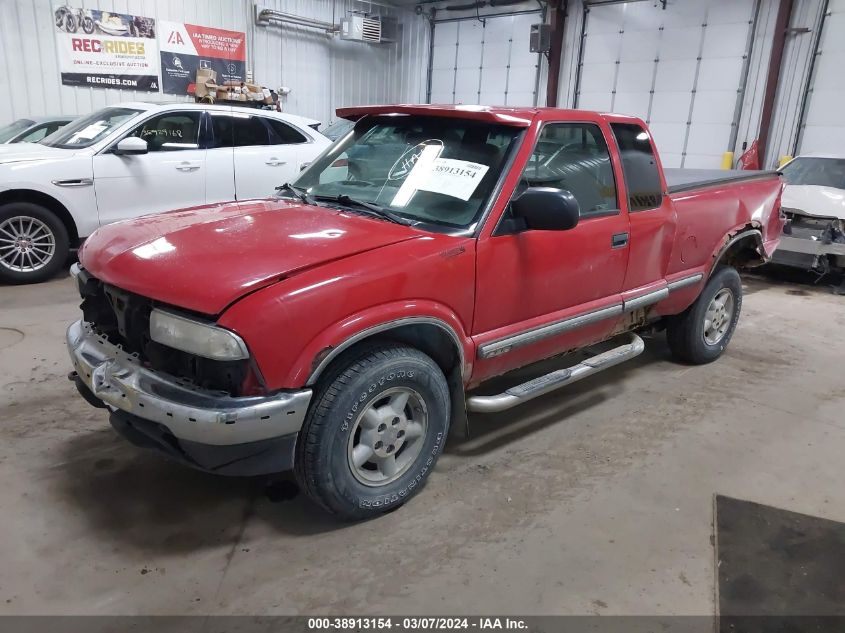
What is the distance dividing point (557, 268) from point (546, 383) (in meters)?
0.61

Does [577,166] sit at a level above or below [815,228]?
above

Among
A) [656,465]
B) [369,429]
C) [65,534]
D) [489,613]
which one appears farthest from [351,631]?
[656,465]

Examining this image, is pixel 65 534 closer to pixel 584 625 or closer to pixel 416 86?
pixel 584 625

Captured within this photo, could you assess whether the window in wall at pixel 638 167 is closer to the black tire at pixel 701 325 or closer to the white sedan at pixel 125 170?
the black tire at pixel 701 325

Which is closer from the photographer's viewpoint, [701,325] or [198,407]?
[198,407]

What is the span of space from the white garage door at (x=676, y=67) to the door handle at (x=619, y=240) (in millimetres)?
9541

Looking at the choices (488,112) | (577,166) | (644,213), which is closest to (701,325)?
(644,213)

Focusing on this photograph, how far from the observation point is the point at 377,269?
2561 millimetres

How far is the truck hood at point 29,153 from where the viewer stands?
6.20 metres

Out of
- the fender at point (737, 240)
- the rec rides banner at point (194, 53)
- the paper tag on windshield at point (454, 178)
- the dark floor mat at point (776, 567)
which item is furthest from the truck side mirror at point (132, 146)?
the rec rides banner at point (194, 53)

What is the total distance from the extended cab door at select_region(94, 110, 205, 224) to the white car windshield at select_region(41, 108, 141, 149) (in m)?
0.25

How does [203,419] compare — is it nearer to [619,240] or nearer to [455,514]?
[455,514]

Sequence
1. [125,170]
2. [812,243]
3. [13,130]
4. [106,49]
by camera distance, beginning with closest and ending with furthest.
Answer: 1. [125,170]
2. [812,243]
3. [13,130]
4. [106,49]

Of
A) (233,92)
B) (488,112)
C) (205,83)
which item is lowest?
(488,112)
